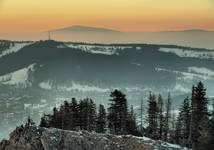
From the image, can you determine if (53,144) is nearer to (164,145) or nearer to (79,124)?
(164,145)

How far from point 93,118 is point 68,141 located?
6528cm

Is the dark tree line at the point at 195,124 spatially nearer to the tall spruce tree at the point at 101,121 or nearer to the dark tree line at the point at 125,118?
the dark tree line at the point at 125,118

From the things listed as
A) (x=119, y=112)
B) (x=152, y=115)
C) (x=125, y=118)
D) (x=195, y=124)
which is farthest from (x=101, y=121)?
(x=195, y=124)

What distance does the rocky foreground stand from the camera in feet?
149

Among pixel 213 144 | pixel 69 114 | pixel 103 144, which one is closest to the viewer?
pixel 103 144

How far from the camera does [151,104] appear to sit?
11281 centimetres

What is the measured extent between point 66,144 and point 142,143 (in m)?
6.40

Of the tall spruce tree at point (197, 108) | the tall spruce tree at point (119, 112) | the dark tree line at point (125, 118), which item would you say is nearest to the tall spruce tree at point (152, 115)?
the dark tree line at point (125, 118)

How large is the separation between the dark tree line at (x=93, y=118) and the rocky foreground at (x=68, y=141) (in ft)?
168

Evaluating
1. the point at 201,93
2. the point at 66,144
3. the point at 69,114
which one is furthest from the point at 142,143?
the point at 69,114

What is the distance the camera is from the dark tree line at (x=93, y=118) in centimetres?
10356

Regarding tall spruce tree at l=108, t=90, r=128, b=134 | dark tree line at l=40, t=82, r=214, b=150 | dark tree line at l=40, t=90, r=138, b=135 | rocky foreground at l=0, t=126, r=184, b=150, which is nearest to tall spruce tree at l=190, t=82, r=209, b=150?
dark tree line at l=40, t=82, r=214, b=150

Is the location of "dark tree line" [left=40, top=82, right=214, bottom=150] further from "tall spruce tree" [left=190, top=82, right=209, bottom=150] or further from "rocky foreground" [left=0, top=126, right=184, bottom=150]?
"rocky foreground" [left=0, top=126, right=184, bottom=150]

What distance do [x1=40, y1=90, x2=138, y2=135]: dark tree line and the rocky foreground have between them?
2018 inches
